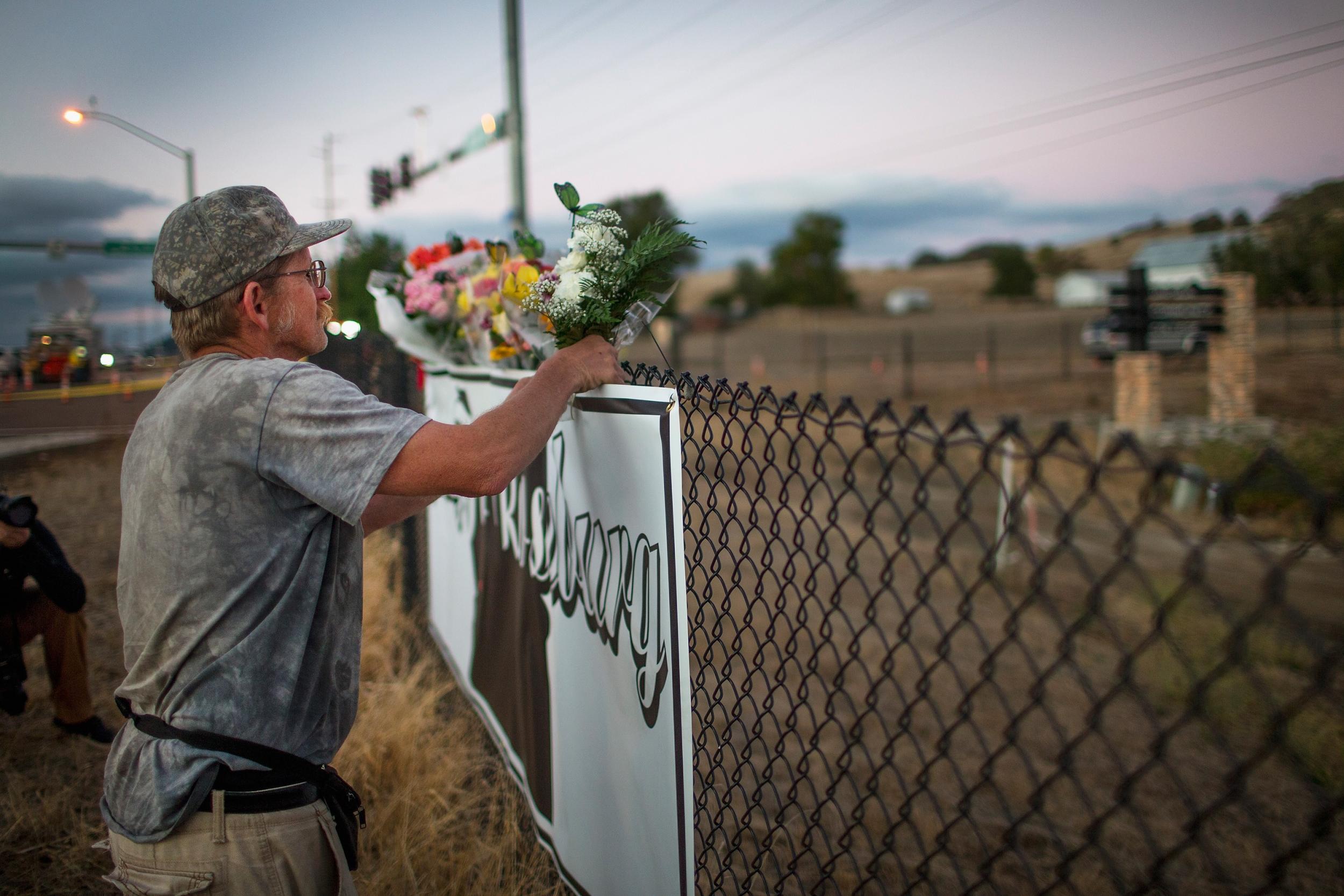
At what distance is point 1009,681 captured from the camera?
6422 mm

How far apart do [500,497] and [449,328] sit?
4.10 feet

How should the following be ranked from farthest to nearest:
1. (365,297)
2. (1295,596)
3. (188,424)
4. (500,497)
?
(365,297) < (1295,596) < (500,497) < (188,424)

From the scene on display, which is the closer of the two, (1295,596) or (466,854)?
(466,854)

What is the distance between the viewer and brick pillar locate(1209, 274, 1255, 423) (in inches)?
615

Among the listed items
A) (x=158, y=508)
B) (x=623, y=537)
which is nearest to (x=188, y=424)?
(x=158, y=508)

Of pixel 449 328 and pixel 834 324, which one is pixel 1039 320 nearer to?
pixel 834 324

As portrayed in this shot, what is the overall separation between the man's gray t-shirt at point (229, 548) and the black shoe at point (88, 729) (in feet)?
9.18

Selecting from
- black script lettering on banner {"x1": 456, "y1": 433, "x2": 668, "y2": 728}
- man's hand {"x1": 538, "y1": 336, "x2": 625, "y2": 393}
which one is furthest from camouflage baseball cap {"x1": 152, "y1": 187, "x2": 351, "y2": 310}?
black script lettering on banner {"x1": 456, "y1": 433, "x2": 668, "y2": 728}

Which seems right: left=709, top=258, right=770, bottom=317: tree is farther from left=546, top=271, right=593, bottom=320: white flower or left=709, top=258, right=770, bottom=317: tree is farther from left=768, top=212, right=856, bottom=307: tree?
left=546, top=271, right=593, bottom=320: white flower

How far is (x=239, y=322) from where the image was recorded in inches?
73.2

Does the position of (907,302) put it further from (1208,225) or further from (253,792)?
(253,792)

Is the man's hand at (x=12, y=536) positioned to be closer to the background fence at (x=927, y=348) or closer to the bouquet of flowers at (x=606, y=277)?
the bouquet of flowers at (x=606, y=277)

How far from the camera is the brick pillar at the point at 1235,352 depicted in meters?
15.6

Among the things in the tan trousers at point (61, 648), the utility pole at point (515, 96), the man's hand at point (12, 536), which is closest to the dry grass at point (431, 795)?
the tan trousers at point (61, 648)
